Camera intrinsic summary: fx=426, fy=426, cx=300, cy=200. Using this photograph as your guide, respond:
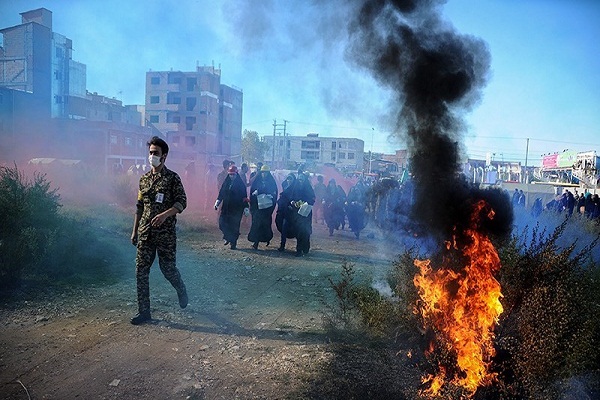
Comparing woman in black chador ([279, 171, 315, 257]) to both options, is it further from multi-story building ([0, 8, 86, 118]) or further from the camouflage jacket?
multi-story building ([0, 8, 86, 118])

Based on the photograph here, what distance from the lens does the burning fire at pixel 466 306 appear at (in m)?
3.45

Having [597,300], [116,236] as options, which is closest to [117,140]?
[116,236]

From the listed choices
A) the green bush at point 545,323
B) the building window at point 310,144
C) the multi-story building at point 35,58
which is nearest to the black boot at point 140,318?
the green bush at point 545,323

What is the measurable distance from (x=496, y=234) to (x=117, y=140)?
38243mm

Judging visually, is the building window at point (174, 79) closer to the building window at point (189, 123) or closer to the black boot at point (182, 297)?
the building window at point (189, 123)

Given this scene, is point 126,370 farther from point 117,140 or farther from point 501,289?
point 117,140

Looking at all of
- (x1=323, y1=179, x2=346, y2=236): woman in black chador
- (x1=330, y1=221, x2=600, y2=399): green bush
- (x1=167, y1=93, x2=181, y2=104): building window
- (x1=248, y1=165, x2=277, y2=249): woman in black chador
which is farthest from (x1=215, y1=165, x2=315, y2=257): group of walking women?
(x1=167, y1=93, x2=181, y2=104): building window

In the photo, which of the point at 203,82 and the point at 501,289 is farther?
the point at 203,82

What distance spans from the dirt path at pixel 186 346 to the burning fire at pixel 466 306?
430mm

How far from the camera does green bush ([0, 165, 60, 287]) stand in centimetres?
554

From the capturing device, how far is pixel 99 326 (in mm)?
4648

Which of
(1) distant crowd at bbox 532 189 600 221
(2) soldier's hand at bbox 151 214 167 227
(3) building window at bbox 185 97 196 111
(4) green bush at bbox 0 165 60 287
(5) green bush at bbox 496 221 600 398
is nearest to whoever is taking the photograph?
(5) green bush at bbox 496 221 600 398

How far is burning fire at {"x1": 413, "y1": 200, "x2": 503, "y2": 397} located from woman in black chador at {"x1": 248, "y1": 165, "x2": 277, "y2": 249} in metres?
5.78

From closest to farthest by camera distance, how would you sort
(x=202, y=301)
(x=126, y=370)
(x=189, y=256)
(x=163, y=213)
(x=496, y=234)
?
(x=126, y=370)
(x=496, y=234)
(x=163, y=213)
(x=202, y=301)
(x=189, y=256)
